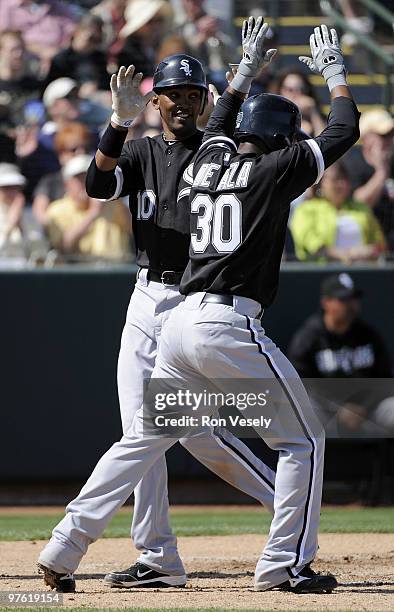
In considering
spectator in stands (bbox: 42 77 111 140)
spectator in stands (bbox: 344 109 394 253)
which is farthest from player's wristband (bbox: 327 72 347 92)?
spectator in stands (bbox: 42 77 111 140)

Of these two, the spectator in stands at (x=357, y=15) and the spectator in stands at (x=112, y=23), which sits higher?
the spectator in stands at (x=357, y=15)

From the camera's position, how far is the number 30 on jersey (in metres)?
4.09

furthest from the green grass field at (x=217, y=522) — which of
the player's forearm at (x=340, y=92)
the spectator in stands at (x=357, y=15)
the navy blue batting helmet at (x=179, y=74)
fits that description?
the spectator in stands at (x=357, y=15)

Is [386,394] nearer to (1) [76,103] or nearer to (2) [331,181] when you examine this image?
(2) [331,181]

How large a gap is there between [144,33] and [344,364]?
3.39m

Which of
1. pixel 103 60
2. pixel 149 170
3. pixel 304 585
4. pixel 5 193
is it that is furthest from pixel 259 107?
pixel 103 60

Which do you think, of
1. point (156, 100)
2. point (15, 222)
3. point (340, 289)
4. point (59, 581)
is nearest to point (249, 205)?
point (156, 100)

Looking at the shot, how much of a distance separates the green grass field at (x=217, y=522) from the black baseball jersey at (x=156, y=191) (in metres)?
2.30

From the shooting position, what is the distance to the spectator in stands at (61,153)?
8766mm

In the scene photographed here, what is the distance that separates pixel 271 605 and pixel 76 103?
6.00m

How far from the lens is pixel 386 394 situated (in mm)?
8297

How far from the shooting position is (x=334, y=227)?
865 centimetres

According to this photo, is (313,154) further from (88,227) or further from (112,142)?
(88,227)

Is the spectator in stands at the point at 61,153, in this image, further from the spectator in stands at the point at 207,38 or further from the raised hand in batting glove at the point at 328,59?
the raised hand in batting glove at the point at 328,59
